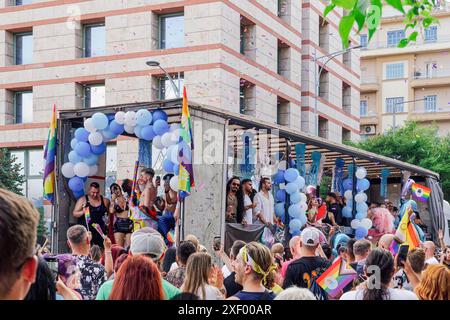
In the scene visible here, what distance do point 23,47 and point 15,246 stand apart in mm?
30475

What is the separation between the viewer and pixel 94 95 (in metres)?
30.4

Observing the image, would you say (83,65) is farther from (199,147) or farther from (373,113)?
(373,113)

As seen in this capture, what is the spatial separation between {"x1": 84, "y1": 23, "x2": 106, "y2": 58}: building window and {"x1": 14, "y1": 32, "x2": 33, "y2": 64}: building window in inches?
99.2

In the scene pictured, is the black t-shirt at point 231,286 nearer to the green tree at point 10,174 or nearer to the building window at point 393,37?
the green tree at point 10,174

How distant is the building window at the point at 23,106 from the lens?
102 feet

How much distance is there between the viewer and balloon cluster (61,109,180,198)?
40.1 ft

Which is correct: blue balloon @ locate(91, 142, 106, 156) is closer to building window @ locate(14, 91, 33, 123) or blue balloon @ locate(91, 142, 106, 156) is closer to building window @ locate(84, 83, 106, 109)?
building window @ locate(84, 83, 106, 109)

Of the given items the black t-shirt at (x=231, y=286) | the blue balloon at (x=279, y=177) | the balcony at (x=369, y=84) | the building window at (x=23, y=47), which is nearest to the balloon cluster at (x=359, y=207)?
Result: the blue balloon at (x=279, y=177)

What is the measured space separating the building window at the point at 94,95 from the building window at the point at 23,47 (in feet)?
9.64

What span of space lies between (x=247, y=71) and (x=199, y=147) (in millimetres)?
18754

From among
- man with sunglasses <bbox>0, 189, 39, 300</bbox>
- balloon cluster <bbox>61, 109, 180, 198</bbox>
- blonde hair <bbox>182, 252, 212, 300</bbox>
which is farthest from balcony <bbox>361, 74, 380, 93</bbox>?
man with sunglasses <bbox>0, 189, 39, 300</bbox>

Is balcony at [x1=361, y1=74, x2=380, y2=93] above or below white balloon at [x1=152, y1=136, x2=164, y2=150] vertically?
above

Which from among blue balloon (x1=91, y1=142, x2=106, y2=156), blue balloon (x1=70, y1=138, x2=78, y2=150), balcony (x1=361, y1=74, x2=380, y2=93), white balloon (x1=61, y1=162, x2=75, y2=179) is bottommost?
white balloon (x1=61, y1=162, x2=75, y2=179)

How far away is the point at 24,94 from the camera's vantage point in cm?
3139
